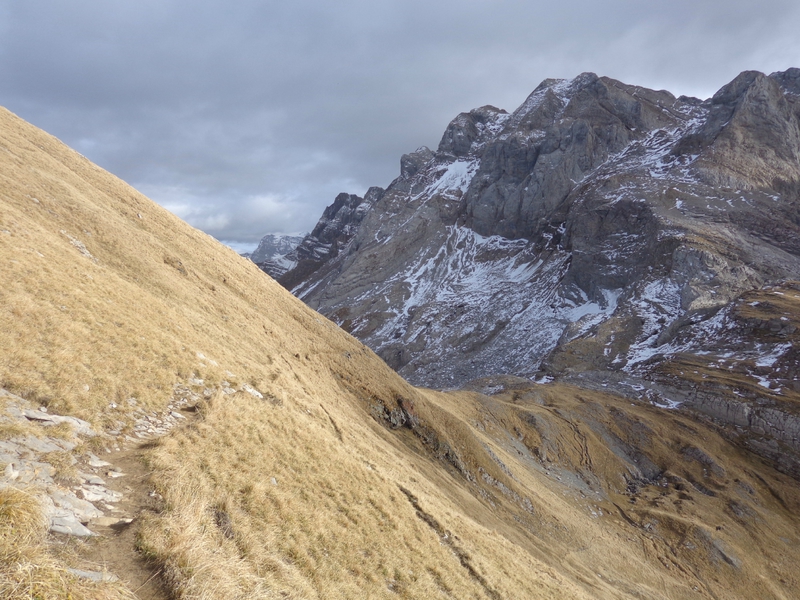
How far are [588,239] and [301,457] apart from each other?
12709cm

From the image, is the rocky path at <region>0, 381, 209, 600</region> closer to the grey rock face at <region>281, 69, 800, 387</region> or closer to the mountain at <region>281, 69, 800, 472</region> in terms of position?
the mountain at <region>281, 69, 800, 472</region>

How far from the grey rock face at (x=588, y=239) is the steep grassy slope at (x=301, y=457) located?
36502mm

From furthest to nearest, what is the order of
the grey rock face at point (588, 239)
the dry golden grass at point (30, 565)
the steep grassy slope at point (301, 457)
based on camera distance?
the grey rock face at point (588, 239) → the steep grassy slope at point (301, 457) → the dry golden grass at point (30, 565)

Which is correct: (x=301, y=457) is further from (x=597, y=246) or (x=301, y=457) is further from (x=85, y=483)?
(x=597, y=246)

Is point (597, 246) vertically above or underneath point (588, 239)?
underneath

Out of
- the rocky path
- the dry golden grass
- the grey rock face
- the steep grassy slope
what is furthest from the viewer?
the grey rock face

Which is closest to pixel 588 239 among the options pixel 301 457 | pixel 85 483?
pixel 301 457

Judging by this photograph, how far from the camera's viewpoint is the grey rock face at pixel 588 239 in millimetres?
87875

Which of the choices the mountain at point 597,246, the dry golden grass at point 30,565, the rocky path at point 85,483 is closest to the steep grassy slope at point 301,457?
the dry golden grass at point 30,565

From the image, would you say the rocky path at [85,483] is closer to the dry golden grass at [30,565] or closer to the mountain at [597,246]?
the dry golden grass at [30,565]

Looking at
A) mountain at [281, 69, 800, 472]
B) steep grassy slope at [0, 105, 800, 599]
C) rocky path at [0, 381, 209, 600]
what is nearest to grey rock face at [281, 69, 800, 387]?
mountain at [281, 69, 800, 472]

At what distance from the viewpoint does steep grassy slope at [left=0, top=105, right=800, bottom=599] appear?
815cm

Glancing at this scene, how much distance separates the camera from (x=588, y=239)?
12156 cm

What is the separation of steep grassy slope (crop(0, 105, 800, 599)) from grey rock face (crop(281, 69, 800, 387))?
120ft
